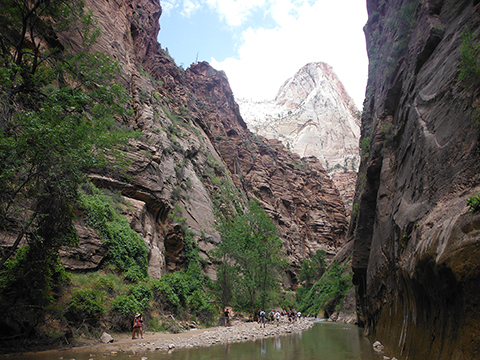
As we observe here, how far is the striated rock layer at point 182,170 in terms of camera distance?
70.7ft

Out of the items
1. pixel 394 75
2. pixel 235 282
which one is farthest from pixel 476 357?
pixel 235 282

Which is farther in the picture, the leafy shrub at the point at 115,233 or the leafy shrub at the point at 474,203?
the leafy shrub at the point at 115,233

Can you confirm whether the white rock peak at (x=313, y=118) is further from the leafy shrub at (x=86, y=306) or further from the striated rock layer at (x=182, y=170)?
the leafy shrub at (x=86, y=306)

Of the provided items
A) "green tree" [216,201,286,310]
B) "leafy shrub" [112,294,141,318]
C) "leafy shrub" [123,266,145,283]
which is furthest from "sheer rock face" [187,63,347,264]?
"leafy shrub" [112,294,141,318]

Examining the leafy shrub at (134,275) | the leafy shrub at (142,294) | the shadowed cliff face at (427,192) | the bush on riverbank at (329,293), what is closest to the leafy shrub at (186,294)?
the leafy shrub at (134,275)

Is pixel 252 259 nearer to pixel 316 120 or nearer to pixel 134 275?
pixel 134 275

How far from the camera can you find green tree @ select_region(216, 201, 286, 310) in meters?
24.6

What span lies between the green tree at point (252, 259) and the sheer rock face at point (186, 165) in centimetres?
265

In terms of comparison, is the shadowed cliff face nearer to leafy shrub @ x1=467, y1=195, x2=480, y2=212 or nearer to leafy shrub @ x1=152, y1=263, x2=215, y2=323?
leafy shrub @ x1=467, y1=195, x2=480, y2=212

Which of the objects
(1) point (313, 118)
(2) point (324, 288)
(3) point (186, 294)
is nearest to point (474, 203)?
(3) point (186, 294)

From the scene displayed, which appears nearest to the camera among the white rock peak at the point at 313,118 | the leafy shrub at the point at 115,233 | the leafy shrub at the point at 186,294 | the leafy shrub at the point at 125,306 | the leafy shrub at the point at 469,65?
the leafy shrub at the point at 469,65

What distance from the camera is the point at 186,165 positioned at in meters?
33.2

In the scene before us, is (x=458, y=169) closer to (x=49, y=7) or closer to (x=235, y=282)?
(x=49, y=7)

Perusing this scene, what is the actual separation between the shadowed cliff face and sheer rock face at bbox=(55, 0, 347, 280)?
954cm
